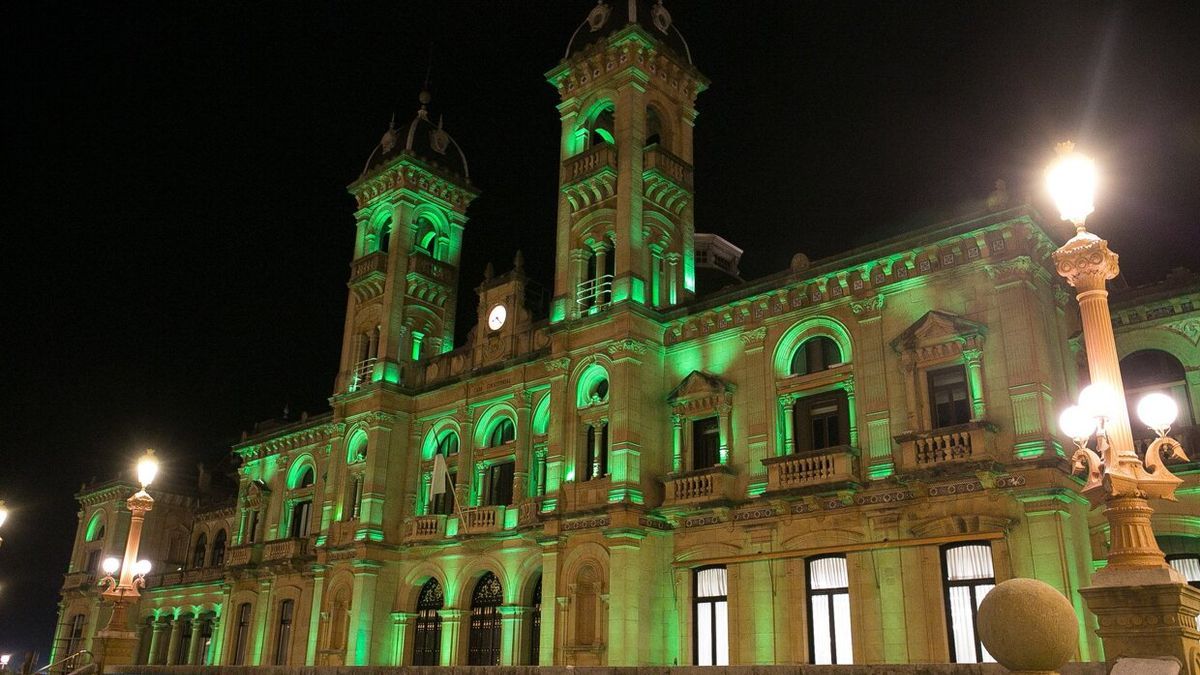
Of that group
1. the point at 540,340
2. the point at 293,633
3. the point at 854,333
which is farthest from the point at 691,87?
the point at 293,633

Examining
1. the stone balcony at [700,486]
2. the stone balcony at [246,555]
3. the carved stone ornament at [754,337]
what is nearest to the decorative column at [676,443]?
the stone balcony at [700,486]

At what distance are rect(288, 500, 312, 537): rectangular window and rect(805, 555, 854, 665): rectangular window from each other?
84.2 feet

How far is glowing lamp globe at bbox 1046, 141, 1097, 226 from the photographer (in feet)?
41.8

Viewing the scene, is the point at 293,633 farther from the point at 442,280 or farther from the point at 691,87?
the point at 691,87

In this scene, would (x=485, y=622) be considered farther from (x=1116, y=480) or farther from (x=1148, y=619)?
(x=1148, y=619)

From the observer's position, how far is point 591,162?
32.8 meters

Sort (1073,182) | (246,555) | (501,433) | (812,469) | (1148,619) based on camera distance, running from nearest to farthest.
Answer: (1148,619), (1073,182), (812,469), (501,433), (246,555)

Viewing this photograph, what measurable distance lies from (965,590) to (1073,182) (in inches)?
505

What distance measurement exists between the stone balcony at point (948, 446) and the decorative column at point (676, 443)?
23.2 ft

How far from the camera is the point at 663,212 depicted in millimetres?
32969

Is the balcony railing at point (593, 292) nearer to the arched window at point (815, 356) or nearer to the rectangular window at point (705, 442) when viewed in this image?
the rectangular window at point (705, 442)

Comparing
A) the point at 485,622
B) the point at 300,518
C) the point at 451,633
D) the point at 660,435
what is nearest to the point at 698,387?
the point at 660,435

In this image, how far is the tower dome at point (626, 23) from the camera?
3384 centimetres

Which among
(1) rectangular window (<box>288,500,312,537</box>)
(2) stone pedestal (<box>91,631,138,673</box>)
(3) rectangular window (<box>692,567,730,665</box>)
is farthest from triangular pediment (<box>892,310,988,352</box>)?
(1) rectangular window (<box>288,500,312,537</box>)
